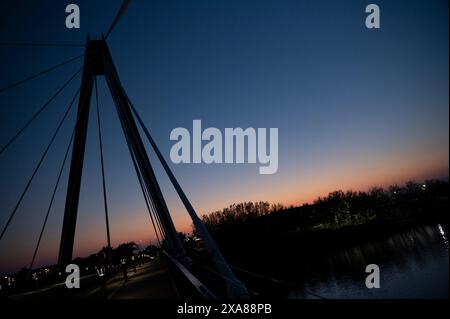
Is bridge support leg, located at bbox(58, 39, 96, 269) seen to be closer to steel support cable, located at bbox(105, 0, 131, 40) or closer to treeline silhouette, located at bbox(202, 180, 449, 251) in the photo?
steel support cable, located at bbox(105, 0, 131, 40)

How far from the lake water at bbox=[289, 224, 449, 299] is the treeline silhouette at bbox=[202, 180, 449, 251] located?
25749 millimetres

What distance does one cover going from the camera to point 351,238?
85.3 metres

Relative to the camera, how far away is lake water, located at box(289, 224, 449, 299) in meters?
34.8

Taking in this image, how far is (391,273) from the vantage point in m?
42.6

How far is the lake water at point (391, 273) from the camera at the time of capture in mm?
34844

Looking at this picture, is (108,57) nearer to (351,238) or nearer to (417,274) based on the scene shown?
(417,274)

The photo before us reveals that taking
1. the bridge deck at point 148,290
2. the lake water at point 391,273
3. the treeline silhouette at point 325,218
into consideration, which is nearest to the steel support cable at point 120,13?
the bridge deck at point 148,290

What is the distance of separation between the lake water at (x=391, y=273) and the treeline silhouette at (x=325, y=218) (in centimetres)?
2575

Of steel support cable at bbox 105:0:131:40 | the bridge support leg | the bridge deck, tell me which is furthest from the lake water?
steel support cable at bbox 105:0:131:40

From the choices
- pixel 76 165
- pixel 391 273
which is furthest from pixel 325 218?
pixel 76 165

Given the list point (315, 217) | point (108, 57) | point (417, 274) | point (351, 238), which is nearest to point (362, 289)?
point (417, 274)

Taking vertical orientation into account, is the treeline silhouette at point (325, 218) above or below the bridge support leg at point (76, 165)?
below

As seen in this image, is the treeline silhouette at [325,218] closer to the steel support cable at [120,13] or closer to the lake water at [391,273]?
the lake water at [391,273]
